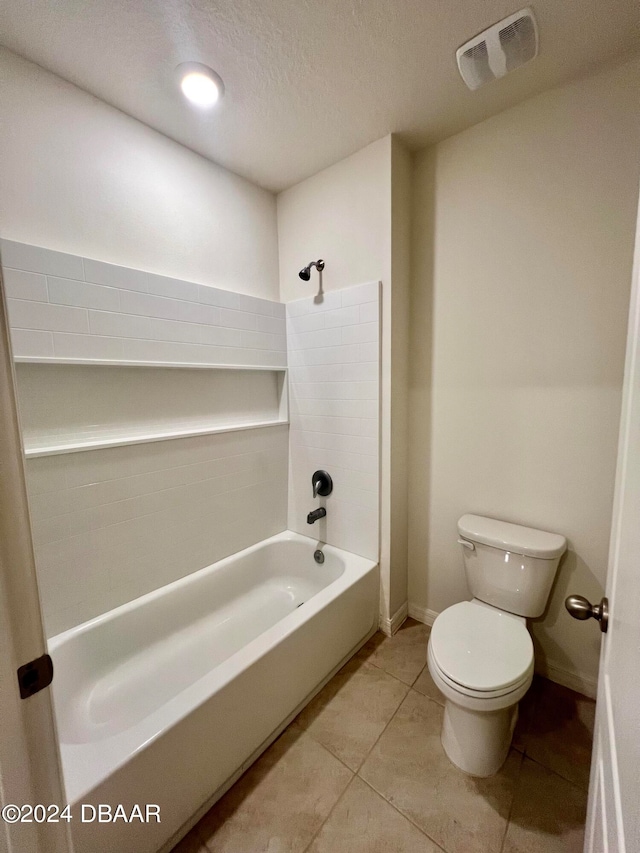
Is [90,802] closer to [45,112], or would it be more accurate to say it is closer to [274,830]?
[274,830]

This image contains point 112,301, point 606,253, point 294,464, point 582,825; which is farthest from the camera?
point 294,464

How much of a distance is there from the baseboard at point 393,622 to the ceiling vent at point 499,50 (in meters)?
2.50

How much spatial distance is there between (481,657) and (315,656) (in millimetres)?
695

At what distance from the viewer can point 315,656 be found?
1521mm

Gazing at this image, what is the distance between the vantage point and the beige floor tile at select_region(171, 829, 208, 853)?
1059 millimetres

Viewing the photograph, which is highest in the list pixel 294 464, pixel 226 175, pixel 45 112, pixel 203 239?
pixel 226 175

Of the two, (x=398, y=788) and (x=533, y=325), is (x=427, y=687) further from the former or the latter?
(x=533, y=325)

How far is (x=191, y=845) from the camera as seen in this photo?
42.2 inches

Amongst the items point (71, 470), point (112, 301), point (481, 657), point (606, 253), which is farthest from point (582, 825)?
point (112, 301)

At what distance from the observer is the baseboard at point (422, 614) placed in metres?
1.99

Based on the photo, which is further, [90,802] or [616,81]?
[616,81]

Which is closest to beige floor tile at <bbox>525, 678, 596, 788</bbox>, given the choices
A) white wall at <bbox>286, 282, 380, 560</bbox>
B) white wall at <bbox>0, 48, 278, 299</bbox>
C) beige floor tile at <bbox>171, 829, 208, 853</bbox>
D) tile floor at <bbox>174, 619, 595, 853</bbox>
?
tile floor at <bbox>174, 619, 595, 853</bbox>

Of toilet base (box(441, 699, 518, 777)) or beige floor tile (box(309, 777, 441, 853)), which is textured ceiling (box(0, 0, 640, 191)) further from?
beige floor tile (box(309, 777, 441, 853))

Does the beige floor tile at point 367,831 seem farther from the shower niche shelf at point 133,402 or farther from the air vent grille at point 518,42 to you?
the air vent grille at point 518,42
